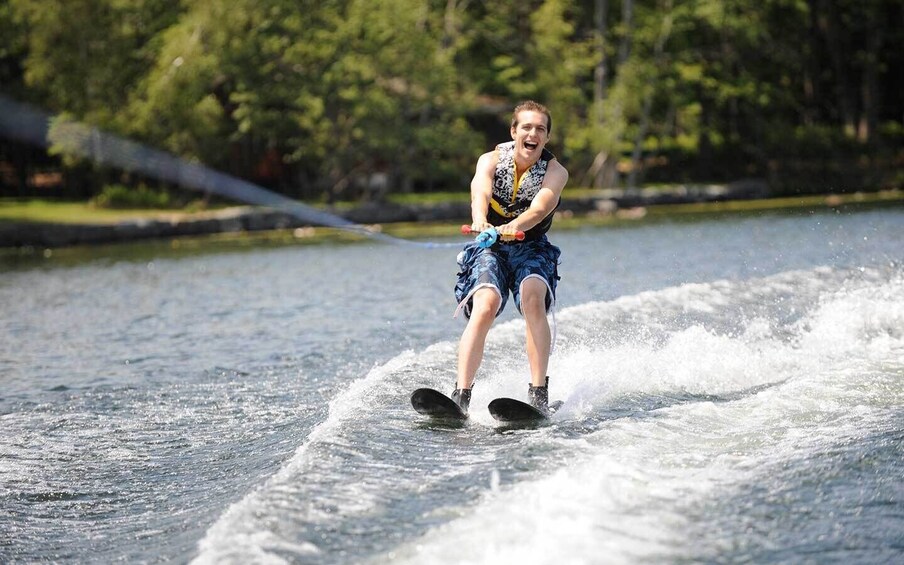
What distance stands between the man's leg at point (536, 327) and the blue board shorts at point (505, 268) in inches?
2.3

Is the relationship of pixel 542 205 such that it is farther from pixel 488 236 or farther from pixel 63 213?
pixel 63 213

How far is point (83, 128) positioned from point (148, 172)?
8.78 feet

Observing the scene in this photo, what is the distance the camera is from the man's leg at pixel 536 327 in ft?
22.4

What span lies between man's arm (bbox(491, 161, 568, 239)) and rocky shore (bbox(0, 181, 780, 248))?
2222 cm

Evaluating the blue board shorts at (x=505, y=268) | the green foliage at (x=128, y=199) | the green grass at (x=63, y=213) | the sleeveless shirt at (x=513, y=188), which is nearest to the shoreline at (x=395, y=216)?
the green grass at (x=63, y=213)

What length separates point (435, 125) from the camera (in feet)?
114

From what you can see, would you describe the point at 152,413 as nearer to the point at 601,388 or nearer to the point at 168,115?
the point at 601,388

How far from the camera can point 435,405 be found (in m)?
6.62

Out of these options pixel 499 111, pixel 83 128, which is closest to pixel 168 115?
pixel 83 128

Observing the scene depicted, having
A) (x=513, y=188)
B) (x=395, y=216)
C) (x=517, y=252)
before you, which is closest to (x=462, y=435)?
(x=517, y=252)

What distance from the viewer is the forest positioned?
Result: 1289 inches

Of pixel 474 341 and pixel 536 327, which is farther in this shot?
pixel 536 327

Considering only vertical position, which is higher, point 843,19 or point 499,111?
point 843,19

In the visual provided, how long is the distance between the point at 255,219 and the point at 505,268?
23.8 metres
